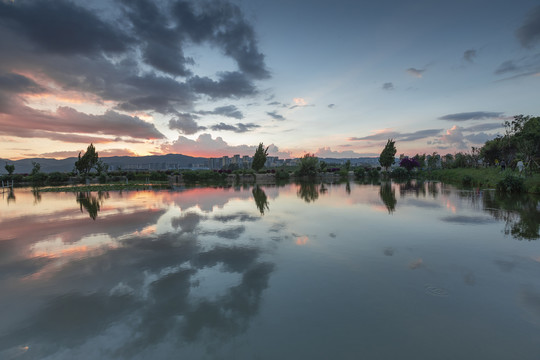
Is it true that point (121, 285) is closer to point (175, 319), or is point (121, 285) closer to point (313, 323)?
point (175, 319)

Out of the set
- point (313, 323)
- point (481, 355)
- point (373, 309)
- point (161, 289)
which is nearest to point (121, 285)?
point (161, 289)

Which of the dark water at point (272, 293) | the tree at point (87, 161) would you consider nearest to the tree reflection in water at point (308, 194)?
the dark water at point (272, 293)

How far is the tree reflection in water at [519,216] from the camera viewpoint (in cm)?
991

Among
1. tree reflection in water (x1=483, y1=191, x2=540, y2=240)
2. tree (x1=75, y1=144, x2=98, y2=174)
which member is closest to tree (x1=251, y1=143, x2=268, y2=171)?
tree (x1=75, y1=144, x2=98, y2=174)

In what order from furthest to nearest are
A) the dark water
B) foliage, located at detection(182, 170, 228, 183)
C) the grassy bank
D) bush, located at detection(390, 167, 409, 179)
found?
bush, located at detection(390, 167, 409, 179) < foliage, located at detection(182, 170, 228, 183) < the grassy bank < the dark water

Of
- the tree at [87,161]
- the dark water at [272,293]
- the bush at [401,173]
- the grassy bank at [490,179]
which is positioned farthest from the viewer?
the bush at [401,173]

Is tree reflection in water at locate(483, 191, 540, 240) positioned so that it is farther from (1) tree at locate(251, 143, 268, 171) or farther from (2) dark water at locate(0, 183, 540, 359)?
(1) tree at locate(251, 143, 268, 171)

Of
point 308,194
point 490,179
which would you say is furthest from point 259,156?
point 490,179

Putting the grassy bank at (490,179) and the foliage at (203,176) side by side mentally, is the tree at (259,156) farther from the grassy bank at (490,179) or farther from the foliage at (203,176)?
the grassy bank at (490,179)

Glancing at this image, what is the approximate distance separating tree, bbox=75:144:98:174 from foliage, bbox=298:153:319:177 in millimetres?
45308

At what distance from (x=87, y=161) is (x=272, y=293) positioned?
199ft

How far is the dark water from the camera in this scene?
12.7 feet

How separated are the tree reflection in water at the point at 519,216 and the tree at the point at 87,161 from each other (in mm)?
63845

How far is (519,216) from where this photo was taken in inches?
508
